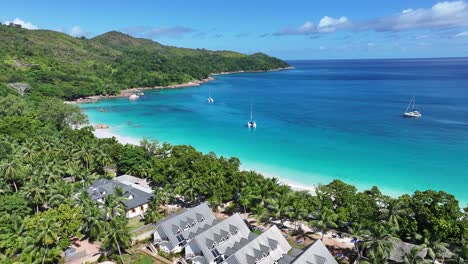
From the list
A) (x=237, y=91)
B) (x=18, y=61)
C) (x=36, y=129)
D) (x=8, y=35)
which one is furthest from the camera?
(x=8, y=35)

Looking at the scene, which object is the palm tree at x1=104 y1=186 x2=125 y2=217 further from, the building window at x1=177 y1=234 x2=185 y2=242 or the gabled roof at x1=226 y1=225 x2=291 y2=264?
the gabled roof at x1=226 y1=225 x2=291 y2=264

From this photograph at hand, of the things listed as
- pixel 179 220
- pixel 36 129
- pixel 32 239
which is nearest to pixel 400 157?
pixel 179 220

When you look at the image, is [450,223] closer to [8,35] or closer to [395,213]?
[395,213]

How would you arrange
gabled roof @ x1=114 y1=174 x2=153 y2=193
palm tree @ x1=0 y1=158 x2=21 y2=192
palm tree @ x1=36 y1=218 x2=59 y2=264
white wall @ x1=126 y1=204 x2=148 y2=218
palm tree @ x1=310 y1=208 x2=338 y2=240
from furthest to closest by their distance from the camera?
gabled roof @ x1=114 y1=174 x2=153 y2=193 < palm tree @ x1=0 y1=158 x2=21 y2=192 < white wall @ x1=126 y1=204 x2=148 y2=218 < palm tree @ x1=310 y1=208 x2=338 y2=240 < palm tree @ x1=36 y1=218 x2=59 y2=264

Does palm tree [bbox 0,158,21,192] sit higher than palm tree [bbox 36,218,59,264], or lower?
higher

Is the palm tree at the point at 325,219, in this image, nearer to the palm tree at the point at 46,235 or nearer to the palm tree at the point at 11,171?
the palm tree at the point at 46,235

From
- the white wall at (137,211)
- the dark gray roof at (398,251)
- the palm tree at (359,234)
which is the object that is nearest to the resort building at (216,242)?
the palm tree at (359,234)

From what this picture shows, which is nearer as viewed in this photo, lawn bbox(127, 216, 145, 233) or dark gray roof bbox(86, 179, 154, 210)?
lawn bbox(127, 216, 145, 233)

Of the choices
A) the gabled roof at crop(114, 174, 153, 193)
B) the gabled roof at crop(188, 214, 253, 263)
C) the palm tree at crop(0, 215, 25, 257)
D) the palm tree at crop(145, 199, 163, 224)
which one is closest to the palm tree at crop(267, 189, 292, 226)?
the gabled roof at crop(188, 214, 253, 263)
